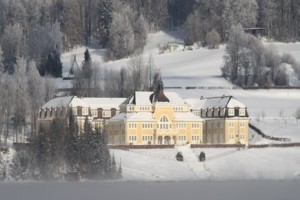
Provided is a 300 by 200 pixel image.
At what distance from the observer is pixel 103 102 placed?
70.3 meters

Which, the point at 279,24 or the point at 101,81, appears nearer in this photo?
the point at 101,81

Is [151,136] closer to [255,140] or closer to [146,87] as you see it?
[255,140]

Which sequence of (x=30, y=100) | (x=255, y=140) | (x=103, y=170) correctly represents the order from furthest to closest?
1. (x=30, y=100)
2. (x=255, y=140)
3. (x=103, y=170)

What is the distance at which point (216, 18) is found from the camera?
345 feet

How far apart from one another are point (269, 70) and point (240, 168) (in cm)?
3316

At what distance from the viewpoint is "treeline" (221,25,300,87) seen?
86562 millimetres

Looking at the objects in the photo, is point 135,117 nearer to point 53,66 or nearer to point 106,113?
point 106,113

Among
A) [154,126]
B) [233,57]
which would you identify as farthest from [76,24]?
[154,126]

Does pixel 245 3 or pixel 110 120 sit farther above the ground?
pixel 245 3

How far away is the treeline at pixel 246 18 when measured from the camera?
104 meters

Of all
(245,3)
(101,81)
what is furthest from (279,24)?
(101,81)

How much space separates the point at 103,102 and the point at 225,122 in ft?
30.2

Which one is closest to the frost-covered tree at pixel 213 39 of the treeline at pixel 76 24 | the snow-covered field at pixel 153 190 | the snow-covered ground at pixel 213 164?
the treeline at pixel 76 24

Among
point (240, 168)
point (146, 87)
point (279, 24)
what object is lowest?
point (240, 168)
